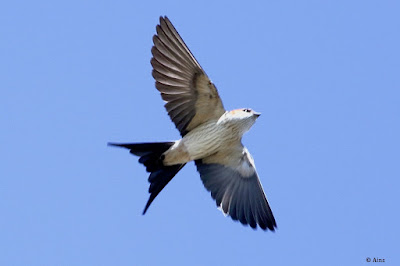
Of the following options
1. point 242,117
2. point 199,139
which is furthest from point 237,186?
point 242,117

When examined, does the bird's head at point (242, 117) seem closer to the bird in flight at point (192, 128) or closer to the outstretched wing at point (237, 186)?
the bird in flight at point (192, 128)

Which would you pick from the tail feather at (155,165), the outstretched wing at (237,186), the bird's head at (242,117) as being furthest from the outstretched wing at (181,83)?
the outstretched wing at (237,186)

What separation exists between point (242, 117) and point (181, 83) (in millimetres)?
740

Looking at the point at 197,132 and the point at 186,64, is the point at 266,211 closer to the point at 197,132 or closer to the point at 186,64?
the point at 197,132

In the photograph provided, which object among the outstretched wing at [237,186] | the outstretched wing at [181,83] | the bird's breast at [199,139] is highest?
the outstretched wing at [181,83]

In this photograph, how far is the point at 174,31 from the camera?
393 inches

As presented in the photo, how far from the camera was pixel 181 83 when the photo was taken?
10195 mm

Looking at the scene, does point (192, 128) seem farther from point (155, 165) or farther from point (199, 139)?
point (155, 165)

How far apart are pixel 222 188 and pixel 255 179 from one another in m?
0.40

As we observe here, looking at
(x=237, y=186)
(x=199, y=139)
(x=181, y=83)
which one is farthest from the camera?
(x=237, y=186)

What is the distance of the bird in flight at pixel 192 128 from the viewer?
10.1 metres

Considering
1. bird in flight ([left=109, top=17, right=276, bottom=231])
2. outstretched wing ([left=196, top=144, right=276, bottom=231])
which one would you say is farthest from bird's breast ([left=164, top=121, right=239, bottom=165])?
outstretched wing ([left=196, top=144, right=276, bottom=231])

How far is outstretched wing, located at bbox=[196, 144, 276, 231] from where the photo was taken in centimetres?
1086

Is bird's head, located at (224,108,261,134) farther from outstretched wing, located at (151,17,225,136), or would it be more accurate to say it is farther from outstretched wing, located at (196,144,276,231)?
outstretched wing, located at (196,144,276,231)
